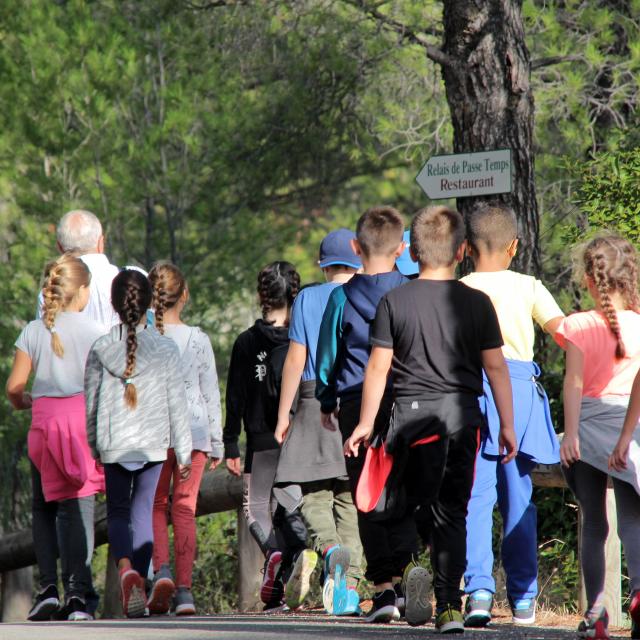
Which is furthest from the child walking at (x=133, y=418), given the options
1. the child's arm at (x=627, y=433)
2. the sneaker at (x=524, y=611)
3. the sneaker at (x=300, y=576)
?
the child's arm at (x=627, y=433)

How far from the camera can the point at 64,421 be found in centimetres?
681

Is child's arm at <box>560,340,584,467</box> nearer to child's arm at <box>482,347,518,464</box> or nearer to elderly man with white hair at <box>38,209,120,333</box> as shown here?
child's arm at <box>482,347,518,464</box>

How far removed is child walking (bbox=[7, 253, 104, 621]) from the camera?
22.2ft

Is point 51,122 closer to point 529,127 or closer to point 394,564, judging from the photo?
point 529,127

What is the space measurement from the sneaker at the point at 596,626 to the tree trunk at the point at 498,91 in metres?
3.80

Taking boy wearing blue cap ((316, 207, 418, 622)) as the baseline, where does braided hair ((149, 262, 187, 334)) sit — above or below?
above

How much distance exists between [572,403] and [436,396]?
20.9 inches

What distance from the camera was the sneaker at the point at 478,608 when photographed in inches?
224

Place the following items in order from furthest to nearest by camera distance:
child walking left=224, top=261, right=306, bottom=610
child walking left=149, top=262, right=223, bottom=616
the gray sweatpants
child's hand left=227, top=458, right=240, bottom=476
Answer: child's hand left=227, top=458, right=240, bottom=476, child walking left=149, top=262, right=223, bottom=616, child walking left=224, top=261, right=306, bottom=610, the gray sweatpants

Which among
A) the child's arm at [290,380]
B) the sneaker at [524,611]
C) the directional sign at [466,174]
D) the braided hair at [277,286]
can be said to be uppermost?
the directional sign at [466,174]

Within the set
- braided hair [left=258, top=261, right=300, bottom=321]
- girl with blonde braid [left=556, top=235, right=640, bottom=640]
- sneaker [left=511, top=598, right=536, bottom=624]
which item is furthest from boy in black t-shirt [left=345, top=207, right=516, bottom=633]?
braided hair [left=258, top=261, right=300, bottom=321]

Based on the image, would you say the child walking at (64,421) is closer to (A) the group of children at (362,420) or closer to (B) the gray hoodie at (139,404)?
(A) the group of children at (362,420)

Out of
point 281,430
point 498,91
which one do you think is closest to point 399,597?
point 281,430

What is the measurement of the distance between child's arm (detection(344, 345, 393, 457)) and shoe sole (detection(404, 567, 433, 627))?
1.67 feet
